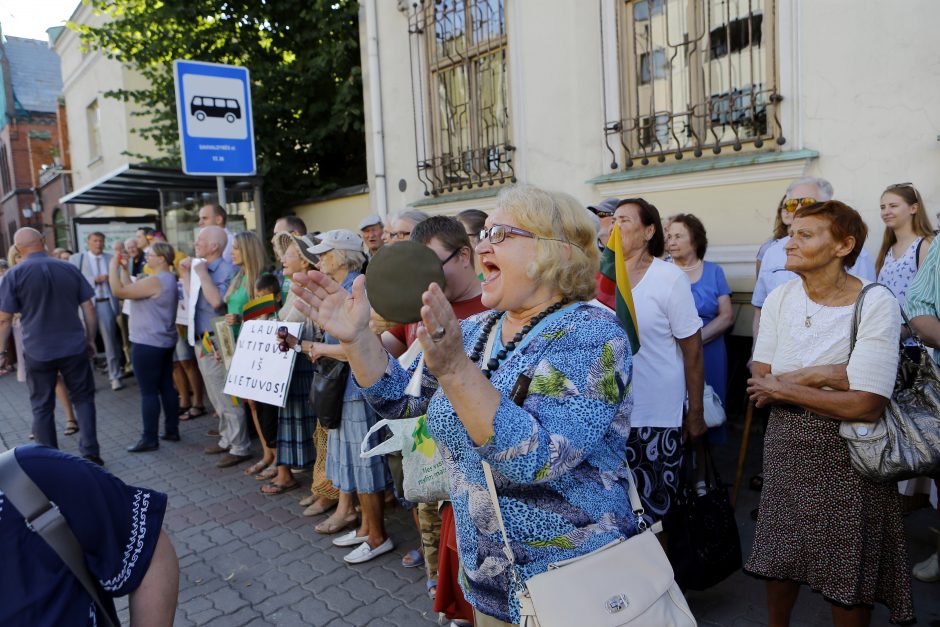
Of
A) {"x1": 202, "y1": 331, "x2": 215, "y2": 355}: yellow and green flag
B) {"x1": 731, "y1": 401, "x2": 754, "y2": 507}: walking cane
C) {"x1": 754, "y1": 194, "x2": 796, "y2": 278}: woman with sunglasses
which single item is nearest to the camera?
{"x1": 731, "y1": 401, "x2": 754, "y2": 507}: walking cane

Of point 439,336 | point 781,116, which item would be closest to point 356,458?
point 439,336

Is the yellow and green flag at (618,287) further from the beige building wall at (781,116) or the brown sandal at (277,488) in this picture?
the brown sandal at (277,488)

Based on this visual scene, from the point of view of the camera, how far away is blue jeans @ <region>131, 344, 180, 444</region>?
6.12 m

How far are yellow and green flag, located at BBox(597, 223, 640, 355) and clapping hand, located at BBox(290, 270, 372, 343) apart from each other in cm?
110

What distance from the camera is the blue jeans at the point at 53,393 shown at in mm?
5664

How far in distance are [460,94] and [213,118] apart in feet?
10.3

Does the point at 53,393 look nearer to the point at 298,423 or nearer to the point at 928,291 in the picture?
the point at 298,423

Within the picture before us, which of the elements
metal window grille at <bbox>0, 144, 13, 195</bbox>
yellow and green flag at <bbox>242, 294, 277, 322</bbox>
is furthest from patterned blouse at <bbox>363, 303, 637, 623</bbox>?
metal window grille at <bbox>0, 144, 13, 195</bbox>

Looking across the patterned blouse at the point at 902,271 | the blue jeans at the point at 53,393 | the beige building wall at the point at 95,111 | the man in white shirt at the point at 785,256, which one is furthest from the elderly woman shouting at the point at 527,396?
the beige building wall at the point at 95,111

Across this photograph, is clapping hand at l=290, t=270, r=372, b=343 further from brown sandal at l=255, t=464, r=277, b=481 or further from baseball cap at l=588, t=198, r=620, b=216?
brown sandal at l=255, t=464, r=277, b=481

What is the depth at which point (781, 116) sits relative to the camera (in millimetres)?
4891

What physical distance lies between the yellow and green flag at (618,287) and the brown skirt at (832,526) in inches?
27.3

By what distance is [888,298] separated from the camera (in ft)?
7.61

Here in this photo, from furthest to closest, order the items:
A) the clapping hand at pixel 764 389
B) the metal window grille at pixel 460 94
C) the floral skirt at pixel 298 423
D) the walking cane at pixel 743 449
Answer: the metal window grille at pixel 460 94, the floral skirt at pixel 298 423, the walking cane at pixel 743 449, the clapping hand at pixel 764 389
